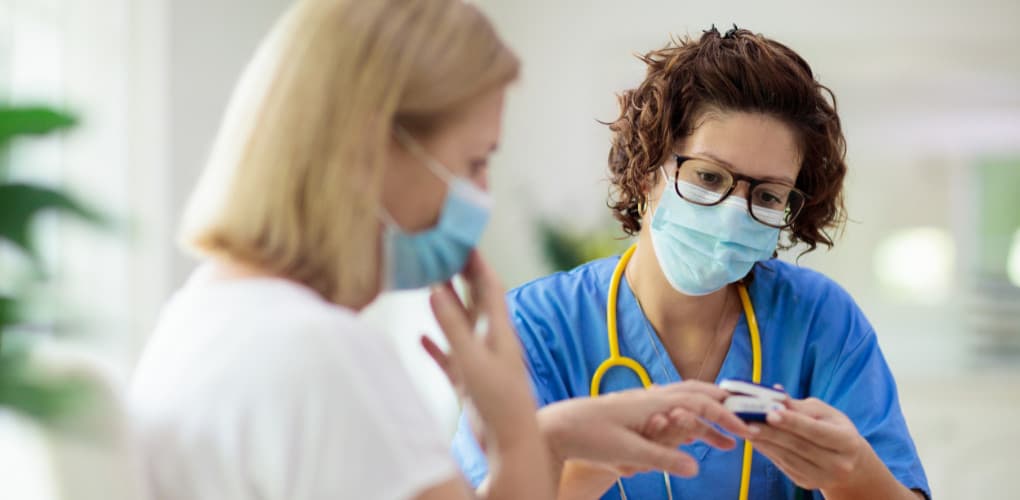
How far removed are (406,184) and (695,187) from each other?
701 mm

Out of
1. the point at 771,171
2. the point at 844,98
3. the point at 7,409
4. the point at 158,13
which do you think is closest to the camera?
the point at 7,409

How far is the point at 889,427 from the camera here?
164 cm

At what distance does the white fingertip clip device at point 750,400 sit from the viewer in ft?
4.46

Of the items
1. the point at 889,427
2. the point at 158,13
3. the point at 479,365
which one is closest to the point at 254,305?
the point at 479,365

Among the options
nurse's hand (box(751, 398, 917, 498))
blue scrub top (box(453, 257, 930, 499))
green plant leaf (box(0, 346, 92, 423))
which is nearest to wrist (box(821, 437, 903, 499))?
nurse's hand (box(751, 398, 917, 498))

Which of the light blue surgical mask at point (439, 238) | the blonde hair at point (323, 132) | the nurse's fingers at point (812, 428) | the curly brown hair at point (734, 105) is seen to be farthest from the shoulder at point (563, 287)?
the blonde hair at point (323, 132)

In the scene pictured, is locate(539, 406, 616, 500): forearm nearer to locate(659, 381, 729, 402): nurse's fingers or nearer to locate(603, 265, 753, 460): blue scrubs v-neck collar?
locate(659, 381, 729, 402): nurse's fingers

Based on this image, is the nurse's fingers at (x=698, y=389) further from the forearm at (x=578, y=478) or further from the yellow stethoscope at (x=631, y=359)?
the yellow stethoscope at (x=631, y=359)

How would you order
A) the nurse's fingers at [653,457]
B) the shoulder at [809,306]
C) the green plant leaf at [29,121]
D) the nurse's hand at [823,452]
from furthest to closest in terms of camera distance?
the shoulder at [809,306], the nurse's hand at [823,452], the nurse's fingers at [653,457], the green plant leaf at [29,121]

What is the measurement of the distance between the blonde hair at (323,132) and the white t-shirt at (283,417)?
0.21ft

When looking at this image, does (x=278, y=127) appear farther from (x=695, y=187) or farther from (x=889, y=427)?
(x=889, y=427)

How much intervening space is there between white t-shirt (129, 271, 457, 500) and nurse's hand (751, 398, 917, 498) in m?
0.59

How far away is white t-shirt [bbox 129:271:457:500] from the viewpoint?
877 millimetres

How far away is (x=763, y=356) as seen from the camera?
1.73m
